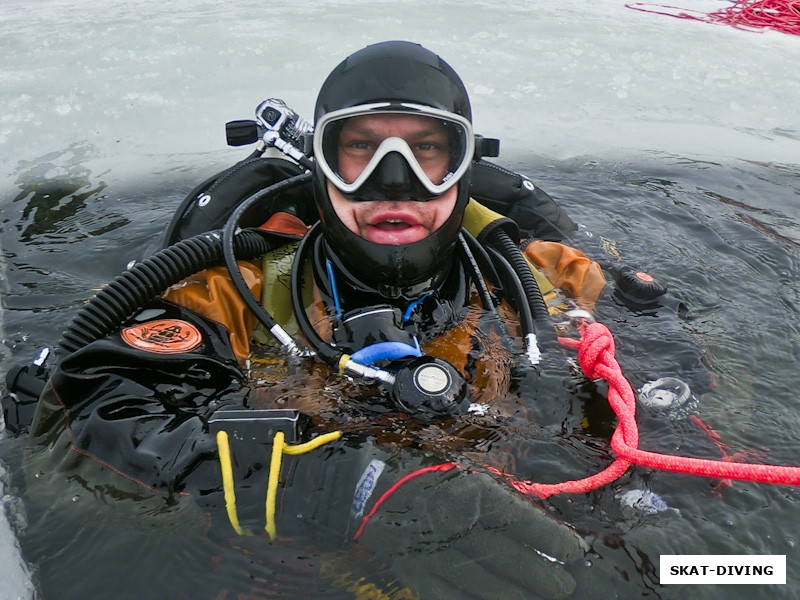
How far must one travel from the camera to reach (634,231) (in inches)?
154

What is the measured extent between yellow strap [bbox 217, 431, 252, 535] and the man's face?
3.08 ft

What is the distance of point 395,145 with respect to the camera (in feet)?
6.92

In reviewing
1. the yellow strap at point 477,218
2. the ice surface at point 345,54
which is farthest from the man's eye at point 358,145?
the ice surface at point 345,54

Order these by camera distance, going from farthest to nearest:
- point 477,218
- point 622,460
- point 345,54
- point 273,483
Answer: point 345,54 < point 477,218 < point 622,460 < point 273,483

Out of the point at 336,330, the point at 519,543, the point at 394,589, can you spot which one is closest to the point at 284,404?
the point at 336,330

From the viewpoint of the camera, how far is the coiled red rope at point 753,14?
288 inches

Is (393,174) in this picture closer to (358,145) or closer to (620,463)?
(358,145)

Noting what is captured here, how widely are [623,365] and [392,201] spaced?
1.09m

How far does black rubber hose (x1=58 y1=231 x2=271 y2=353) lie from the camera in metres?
1.86

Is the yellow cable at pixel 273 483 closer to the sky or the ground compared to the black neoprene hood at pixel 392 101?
closer to the ground

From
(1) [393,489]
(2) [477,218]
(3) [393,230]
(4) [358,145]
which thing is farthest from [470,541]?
(2) [477,218]

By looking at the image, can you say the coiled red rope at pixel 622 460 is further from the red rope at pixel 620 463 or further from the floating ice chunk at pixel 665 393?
the floating ice chunk at pixel 665 393

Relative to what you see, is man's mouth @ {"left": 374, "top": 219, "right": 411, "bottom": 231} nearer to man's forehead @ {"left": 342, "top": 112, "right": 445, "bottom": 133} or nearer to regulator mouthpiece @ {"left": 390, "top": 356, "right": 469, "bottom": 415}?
man's forehead @ {"left": 342, "top": 112, "right": 445, "bottom": 133}

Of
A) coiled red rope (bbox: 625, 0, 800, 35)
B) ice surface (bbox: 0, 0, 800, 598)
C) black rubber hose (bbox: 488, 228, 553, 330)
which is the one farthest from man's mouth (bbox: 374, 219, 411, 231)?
coiled red rope (bbox: 625, 0, 800, 35)
